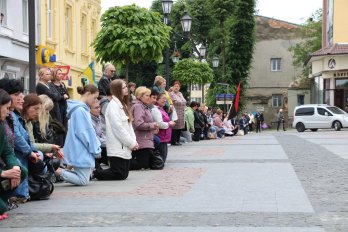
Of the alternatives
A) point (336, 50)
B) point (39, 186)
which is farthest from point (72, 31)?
point (39, 186)

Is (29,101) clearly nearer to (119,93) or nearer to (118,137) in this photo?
(118,137)

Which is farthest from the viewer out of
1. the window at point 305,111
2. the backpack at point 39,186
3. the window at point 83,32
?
the window at point 305,111

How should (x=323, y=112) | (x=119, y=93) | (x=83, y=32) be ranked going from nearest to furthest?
(x=119, y=93)
(x=83, y=32)
(x=323, y=112)

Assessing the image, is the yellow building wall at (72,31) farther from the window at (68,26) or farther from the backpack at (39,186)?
the backpack at (39,186)

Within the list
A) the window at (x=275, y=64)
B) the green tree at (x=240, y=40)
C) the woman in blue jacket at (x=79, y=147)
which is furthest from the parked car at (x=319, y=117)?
the woman in blue jacket at (x=79, y=147)

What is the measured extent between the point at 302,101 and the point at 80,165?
6441cm

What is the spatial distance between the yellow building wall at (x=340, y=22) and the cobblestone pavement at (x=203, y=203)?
3813cm

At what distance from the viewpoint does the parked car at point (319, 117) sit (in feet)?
148

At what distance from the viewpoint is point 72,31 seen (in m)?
32.8

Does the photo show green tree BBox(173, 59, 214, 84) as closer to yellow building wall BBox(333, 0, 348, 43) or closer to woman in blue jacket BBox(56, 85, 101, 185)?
yellow building wall BBox(333, 0, 348, 43)

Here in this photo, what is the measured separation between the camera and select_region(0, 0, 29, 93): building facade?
2402 centimetres

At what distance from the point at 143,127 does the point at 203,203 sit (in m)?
4.81

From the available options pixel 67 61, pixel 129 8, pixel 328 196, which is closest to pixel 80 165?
pixel 328 196

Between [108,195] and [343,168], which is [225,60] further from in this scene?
[108,195]
